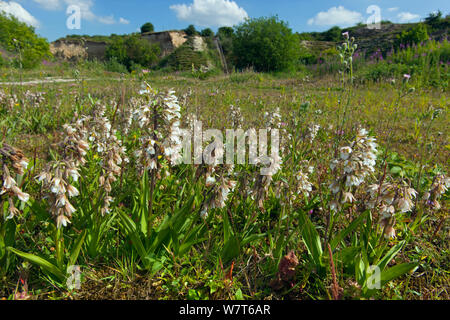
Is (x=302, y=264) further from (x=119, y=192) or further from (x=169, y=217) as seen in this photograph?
(x=119, y=192)

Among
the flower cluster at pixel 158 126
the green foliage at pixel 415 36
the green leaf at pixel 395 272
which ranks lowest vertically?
the green leaf at pixel 395 272

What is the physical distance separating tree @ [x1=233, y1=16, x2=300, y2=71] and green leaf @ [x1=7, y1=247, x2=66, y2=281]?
3130 centimetres

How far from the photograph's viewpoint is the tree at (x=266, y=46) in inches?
1210

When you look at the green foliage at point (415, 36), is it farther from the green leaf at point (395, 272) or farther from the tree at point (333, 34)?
the tree at point (333, 34)

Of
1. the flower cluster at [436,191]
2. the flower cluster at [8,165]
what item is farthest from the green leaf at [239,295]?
the flower cluster at [436,191]

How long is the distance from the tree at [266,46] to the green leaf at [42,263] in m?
31.3

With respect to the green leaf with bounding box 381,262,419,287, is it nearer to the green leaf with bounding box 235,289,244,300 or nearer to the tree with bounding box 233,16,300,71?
the green leaf with bounding box 235,289,244,300

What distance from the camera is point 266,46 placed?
3075cm

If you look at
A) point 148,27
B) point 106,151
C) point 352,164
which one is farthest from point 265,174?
point 148,27

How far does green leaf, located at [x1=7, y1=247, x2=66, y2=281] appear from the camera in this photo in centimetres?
170

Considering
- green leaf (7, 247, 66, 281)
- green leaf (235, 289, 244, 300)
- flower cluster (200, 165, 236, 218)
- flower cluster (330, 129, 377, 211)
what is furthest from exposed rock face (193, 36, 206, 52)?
green leaf (235, 289, 244, 300)

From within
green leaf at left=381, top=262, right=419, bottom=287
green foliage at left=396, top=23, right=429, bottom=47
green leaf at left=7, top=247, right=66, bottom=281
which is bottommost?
green leaf at left=381, top=262, right=419, bottom=287

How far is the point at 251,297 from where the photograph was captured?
1950 mm
